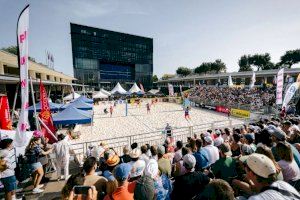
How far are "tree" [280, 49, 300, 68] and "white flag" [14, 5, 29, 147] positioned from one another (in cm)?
9595

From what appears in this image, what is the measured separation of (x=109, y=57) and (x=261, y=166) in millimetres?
100982

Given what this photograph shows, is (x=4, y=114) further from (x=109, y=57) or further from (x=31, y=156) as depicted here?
(x=109, y=57)

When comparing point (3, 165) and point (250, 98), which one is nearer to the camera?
point (3, 165)

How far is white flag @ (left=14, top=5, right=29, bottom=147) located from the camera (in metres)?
6.01

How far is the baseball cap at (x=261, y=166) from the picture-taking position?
2.60 m

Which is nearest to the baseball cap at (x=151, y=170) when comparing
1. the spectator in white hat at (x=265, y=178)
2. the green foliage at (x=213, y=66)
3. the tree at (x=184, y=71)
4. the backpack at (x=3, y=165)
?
the spectator in white hat at (x=265, y=178)

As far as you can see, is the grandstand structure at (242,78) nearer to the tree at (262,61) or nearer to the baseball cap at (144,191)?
the tree at (262,61)

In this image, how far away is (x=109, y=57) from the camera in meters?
99.1

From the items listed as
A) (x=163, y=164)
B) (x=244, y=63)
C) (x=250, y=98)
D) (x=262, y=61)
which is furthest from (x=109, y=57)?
(x=163, y=164)

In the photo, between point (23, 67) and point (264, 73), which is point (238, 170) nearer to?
point (23, 67)

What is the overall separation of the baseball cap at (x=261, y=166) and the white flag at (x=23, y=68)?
600 centimetres

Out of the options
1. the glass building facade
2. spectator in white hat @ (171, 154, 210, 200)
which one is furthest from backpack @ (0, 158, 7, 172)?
the glass building facade

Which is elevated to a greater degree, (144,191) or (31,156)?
(144,191)

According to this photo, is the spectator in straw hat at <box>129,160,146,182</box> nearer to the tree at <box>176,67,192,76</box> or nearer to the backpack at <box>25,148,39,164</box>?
the backpack at <box>25,148,39,164</box>
